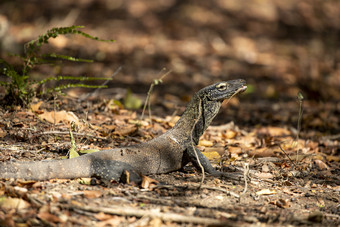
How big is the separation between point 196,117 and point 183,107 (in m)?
3.94

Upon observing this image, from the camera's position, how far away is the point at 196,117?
5246 mm

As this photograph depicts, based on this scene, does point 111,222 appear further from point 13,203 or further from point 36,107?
point 36,107

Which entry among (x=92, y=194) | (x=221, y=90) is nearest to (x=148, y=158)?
(x=92, y=194)

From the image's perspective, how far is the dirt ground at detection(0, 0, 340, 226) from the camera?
3.72 metres

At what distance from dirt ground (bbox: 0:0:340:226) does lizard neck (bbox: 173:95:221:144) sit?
0.44m

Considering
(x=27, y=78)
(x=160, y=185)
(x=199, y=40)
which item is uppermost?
(x=199, y=40)

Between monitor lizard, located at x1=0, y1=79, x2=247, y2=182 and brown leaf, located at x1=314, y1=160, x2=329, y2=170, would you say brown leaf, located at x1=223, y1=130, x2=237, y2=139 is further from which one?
monitor lizard, located at x1=0, y1=79, x2=247, y2=182

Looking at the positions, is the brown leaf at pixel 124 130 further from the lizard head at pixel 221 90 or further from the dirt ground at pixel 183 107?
the lizard head at pixel 221 90

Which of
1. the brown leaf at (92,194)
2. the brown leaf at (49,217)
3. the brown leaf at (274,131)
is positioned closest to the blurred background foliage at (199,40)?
→ the brown leaf at (274,131)

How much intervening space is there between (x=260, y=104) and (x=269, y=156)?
→ 188 inches

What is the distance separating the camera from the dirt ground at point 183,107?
3.72 meters

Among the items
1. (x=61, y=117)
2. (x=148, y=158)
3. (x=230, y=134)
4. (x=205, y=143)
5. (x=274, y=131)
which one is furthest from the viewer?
(x=274, y=131)

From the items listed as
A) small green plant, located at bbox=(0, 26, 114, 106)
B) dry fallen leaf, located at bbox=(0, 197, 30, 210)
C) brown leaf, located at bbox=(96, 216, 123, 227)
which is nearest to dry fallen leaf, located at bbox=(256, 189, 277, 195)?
brown leaf, located at bbox=(96, 216, 123, 227)

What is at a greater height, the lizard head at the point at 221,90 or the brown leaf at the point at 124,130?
the lizard head at the point at 221,90
